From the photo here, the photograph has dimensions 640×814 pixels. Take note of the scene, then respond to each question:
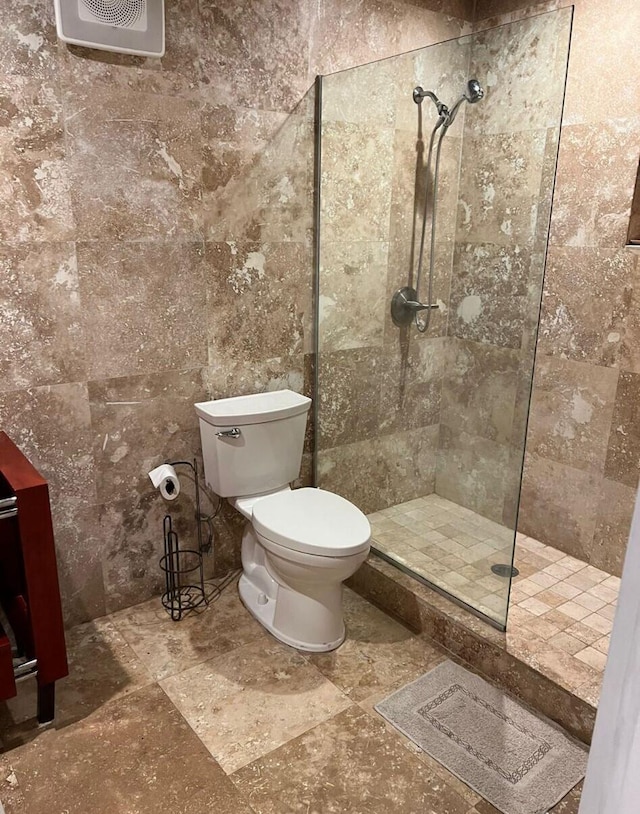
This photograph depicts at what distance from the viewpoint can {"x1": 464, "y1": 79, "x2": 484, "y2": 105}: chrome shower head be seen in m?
2.34

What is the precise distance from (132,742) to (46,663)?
0.34 m

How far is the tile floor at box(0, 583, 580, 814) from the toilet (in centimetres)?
11

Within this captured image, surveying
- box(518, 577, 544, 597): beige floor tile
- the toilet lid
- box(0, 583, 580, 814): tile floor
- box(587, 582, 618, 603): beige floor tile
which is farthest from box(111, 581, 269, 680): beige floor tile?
box(587, 582, 618, 603): beige floor tile

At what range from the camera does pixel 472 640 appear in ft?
7.30

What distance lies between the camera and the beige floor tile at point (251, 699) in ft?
6.32

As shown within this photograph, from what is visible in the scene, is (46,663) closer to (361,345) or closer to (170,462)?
(170,462)

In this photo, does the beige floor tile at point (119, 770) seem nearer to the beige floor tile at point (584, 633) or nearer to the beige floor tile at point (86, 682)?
the beige floor tile at point (86, 682)

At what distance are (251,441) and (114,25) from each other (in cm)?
144

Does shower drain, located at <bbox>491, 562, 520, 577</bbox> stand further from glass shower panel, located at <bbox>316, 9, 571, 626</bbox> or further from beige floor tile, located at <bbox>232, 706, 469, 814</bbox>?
beige floor tile, located at <bbox>232, 706, 469, 814</bbox>

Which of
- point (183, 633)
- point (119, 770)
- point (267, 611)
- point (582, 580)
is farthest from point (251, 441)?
point (582, 580)

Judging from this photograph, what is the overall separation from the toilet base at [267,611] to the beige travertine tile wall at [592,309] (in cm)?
119

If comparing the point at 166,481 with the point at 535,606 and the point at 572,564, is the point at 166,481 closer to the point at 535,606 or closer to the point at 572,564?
the point at 535,606

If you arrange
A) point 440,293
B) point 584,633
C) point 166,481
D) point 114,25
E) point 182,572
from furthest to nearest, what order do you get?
point 440,293 < point 182,572 < point 166,481 < point 584,633 < point 114,25

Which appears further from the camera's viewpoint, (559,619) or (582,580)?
(582,580)
